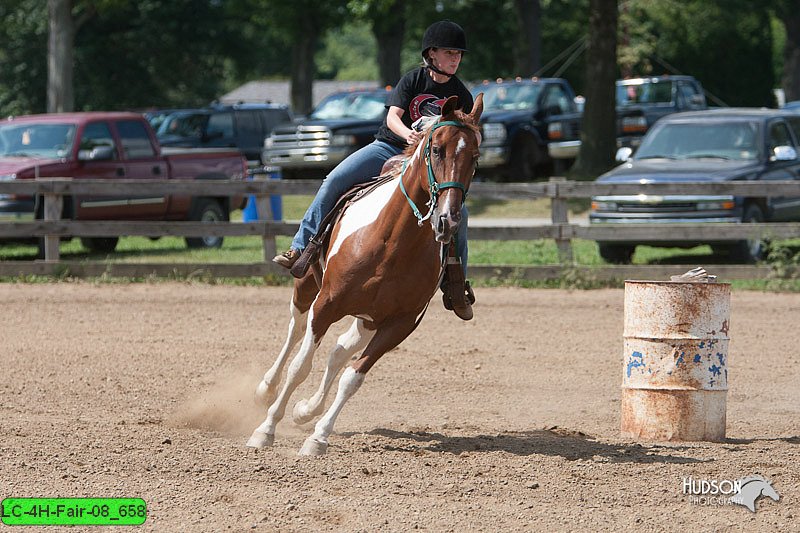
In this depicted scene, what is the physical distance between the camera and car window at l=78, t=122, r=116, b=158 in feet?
57.4

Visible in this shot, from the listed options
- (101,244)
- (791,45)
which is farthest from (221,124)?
(791,45)

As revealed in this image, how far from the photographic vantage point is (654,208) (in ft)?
52.0

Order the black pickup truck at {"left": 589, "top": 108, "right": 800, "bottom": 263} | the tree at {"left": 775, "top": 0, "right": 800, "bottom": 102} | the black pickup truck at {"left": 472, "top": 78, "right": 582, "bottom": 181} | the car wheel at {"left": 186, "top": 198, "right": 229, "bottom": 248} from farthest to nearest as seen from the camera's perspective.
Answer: the tree at {"left": 775, "top": 0, "right": 800, "bottom": 102} → the black pickup truck at {"left": 472, "top": 78, "right": 582, "bottom": 181} → the car wheel at {"left": 186, "top": 198, "right": 229, "bottom": 248} → the black pickup truck at {"left": 589, "top": 108, "right": 800, "bottom": 263}

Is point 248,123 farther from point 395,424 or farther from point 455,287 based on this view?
point 455,287

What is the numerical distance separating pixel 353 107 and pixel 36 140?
897 centimetres

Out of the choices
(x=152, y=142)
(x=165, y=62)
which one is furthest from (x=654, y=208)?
(x=165, y=62)

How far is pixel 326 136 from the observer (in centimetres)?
2381

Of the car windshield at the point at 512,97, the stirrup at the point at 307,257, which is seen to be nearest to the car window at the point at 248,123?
the car windshield at the point at 512,97

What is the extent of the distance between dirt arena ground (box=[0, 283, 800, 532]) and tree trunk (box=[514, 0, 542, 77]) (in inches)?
952

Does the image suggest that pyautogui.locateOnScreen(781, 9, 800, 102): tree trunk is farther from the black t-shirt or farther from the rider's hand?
the rider's hand

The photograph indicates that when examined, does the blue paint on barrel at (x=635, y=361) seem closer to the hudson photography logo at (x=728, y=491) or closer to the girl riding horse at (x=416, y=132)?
the girl riding horse at (x=416, y=132)

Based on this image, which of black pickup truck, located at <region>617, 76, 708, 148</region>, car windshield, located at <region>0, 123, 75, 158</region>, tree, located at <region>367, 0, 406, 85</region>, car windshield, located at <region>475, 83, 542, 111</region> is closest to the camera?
car windshield, located at <region>0, 123, 75, 158</region>

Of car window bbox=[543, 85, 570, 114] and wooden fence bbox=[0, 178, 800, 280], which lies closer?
wooden fence bbox=[0, 178, 800, 280]

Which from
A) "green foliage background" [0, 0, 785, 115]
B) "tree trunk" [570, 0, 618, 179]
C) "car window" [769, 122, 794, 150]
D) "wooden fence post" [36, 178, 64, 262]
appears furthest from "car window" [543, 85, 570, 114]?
"green foliage background" [0, 0, 785, 115]
